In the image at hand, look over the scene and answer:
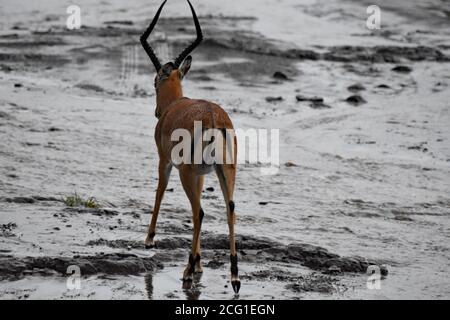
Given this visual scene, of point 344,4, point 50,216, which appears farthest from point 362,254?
point 344,4

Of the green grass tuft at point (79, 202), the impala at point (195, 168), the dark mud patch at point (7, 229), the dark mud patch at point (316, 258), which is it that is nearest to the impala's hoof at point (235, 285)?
the impala at point (195, 168)

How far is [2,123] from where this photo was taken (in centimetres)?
Result: 1361

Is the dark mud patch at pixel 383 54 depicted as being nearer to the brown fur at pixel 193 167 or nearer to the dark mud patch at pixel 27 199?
the dark mud patch at pixel 27 199

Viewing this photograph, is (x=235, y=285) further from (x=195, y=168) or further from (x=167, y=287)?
(x=195, y=168)

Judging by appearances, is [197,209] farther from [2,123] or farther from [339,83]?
[339,83]

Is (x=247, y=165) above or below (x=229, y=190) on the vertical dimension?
below

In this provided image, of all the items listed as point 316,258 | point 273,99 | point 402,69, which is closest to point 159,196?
point 316,258

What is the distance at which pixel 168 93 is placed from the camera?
31.6ft

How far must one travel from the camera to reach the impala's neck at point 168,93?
959 cm

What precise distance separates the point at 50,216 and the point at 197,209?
2.37 meters

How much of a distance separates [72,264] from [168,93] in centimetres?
267

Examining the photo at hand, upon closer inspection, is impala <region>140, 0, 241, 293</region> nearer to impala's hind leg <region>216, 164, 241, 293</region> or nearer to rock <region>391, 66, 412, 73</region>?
impala's hind leg <region>216, 164, 241, 293</region>

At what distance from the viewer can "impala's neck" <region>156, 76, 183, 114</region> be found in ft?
31.4

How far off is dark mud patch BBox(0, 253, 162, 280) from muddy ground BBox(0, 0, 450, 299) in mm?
17
